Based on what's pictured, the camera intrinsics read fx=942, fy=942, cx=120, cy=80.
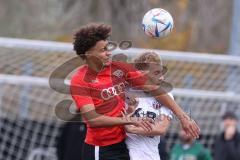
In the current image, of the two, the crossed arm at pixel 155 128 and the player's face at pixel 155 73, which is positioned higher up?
the player's face at pixel 155 73

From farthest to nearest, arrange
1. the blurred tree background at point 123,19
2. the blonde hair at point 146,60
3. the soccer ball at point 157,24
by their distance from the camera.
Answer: the blurred tree background at point 123,19
the soccer ball at point 157,24
the blonde hair at point 146,60

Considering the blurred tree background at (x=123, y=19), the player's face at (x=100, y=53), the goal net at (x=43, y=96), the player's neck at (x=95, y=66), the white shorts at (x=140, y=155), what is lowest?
the blurred tree background at (x=123, y=19)

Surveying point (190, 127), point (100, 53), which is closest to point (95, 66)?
point (100, 53)

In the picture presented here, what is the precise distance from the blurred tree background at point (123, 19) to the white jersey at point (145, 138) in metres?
14.2

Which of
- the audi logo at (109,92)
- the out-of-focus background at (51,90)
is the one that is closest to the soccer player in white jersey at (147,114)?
the audi logo at (109,92)

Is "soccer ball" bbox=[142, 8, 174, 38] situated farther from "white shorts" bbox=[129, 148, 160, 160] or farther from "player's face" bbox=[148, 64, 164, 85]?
"white shorts" bbox=[129, 148, 160, 160]

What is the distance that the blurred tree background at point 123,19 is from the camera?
22.5m

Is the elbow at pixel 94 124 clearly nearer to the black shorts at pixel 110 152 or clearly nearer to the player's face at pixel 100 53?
the black shorts at pixel 110 152

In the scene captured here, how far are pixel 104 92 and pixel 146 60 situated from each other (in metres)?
0.42

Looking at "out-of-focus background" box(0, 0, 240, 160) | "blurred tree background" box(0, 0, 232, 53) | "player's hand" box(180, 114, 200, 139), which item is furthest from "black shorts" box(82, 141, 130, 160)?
"blurred tree background" box(0, 0, 232, 53)

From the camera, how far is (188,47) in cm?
2766

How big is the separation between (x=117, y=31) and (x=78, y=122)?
39.5 ft

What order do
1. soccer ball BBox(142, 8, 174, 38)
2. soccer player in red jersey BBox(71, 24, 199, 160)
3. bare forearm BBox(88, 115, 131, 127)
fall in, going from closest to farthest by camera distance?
1. bare forearm BBox(88, 115, 131, 127)
2. soccer player in red jersey BBox(71, 24, 199, 160)
3. soccer ball BBox(142, 8, 174, 38)

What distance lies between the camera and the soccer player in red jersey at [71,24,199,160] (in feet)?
23.6
